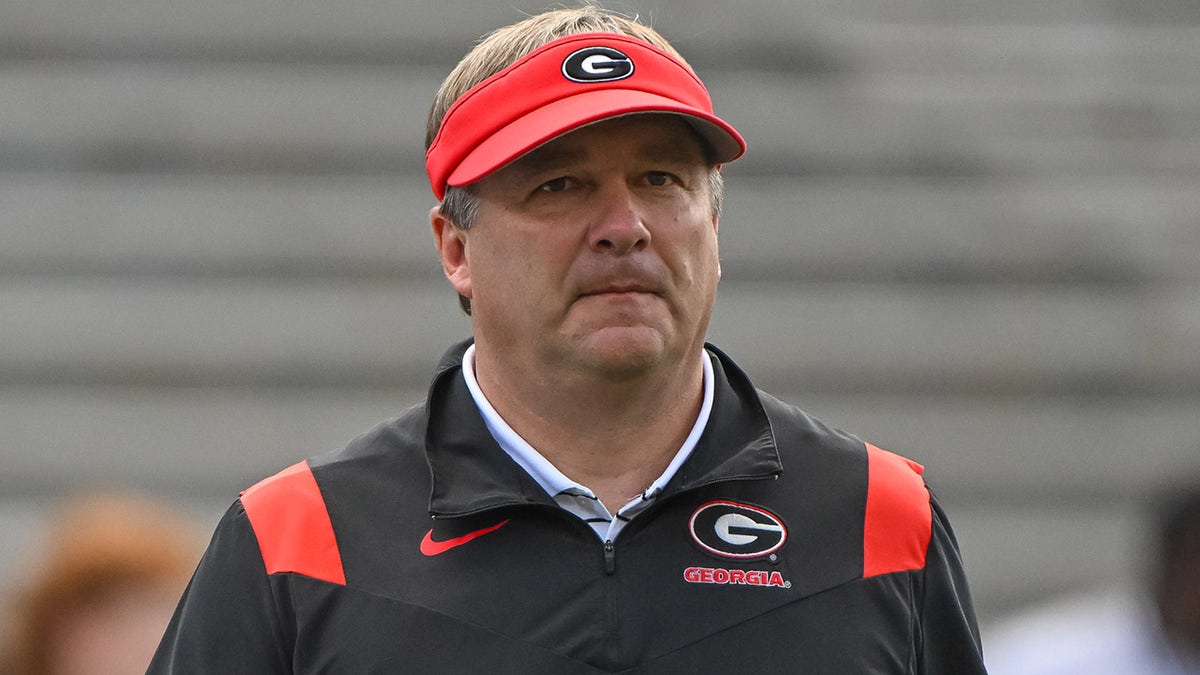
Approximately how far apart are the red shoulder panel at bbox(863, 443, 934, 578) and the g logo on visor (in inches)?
25.1

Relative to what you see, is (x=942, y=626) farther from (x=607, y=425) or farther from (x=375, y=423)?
(x=375, y=423)

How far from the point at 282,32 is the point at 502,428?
496cm

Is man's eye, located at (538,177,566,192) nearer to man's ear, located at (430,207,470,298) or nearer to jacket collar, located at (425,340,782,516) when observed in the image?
man's ear, located at (430,207,470,298)

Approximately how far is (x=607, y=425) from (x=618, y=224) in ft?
0.91

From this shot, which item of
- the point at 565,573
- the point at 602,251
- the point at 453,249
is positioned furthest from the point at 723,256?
the point at 565,573

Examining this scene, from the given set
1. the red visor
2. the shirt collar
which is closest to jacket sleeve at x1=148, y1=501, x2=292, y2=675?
the shirt collar

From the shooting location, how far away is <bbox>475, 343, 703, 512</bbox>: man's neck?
2.35 metres

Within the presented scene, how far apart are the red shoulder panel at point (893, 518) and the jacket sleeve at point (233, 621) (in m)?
0.78

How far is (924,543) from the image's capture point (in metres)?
2.37

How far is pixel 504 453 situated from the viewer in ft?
7.75

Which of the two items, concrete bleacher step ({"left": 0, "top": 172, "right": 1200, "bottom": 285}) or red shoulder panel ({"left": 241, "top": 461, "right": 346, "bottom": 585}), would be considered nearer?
→ red shoulder panel ({"left": 241, "top": 461, "right": 346, "bottom": 585})

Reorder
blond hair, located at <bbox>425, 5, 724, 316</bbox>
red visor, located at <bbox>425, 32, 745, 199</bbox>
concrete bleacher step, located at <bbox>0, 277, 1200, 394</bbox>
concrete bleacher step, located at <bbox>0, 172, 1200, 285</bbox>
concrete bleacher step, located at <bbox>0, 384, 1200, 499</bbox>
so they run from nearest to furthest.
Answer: red visor, located at <bbox>425, 32, 745, 199</bbox> < blond hair, located at <bbox>425, 5, 724, 316</bbox> < concrete bleacher step, located at <bbox>0, 384, 1200, 499</bbox> < concrete bleacher step, located at <bbox>0, 277, 1200, 394</bbox> < concrete bleacher step, located at <bbox>0, 172, 1200, 285</bbox>

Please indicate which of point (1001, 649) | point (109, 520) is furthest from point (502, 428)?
point (1001, 649)

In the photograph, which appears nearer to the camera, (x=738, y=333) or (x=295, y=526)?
(x=295, y=526)
